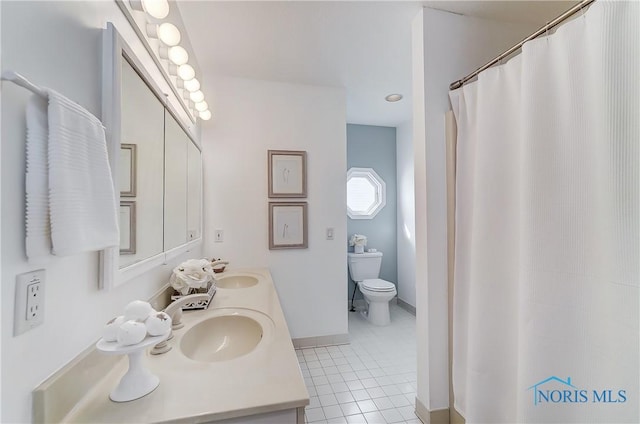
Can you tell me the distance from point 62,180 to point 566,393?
159cm

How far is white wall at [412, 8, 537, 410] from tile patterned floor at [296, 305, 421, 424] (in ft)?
0.79

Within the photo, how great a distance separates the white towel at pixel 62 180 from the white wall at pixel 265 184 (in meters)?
1.73

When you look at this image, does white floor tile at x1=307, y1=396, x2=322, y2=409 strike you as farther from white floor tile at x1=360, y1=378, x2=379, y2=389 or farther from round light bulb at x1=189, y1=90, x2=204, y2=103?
round light bulb at x1=189, y1=90, x2=204, y2=103

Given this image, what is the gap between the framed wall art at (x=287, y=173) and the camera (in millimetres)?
2439

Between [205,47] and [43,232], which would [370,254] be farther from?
[43,232]

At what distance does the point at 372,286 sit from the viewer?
2.95 meters

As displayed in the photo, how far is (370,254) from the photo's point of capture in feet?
10.8

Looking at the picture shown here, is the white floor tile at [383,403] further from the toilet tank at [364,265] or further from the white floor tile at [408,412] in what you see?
the toilet tank at [364,265]

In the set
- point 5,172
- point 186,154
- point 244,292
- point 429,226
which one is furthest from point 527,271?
point 186,154

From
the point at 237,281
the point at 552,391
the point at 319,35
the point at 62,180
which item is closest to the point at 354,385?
the point at 237,281

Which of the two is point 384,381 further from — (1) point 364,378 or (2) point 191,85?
(2) point 191,85

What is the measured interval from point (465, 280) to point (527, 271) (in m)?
0.42

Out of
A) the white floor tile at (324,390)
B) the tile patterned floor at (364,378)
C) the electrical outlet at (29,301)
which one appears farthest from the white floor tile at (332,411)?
the electrical outlet at (29,301)

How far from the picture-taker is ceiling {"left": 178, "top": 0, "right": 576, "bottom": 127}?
161 cm
